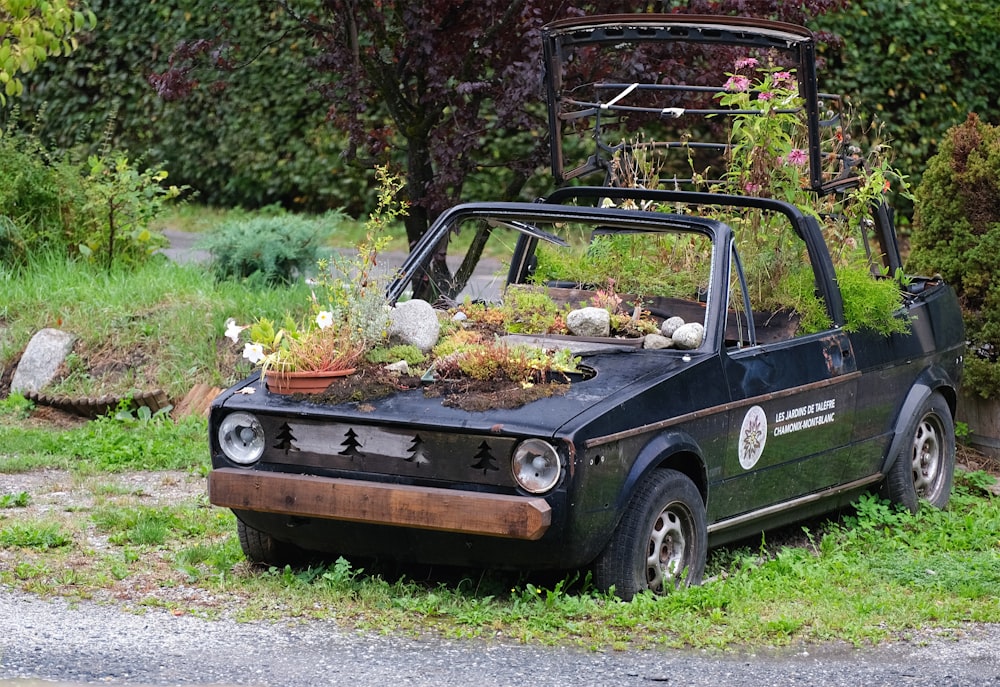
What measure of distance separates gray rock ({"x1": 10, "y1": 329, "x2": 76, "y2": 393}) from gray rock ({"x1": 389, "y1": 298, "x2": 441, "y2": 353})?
175 inches

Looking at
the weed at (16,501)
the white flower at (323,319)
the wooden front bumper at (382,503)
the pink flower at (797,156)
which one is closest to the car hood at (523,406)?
the wooden front bumper at (382,503)

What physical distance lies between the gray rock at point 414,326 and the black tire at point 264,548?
0.95 metres

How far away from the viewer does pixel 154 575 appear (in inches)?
228

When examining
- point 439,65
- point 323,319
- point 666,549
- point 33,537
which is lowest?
point 666,549

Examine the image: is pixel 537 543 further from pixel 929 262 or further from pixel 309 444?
pixel 929 262

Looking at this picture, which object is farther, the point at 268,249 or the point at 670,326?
the point at 268,249

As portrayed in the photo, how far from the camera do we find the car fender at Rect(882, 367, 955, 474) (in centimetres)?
704

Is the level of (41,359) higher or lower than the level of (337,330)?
lower

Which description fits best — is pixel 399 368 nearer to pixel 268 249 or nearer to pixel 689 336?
pixel 689 336

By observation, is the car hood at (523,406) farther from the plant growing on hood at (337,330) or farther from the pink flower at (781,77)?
the pink flower at (781,77)

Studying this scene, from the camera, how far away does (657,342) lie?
6082 millimetres

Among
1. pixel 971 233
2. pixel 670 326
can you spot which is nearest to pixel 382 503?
pixel 670 326

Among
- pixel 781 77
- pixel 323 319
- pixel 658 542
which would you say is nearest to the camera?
pixel 658 542

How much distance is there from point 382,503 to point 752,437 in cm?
170
